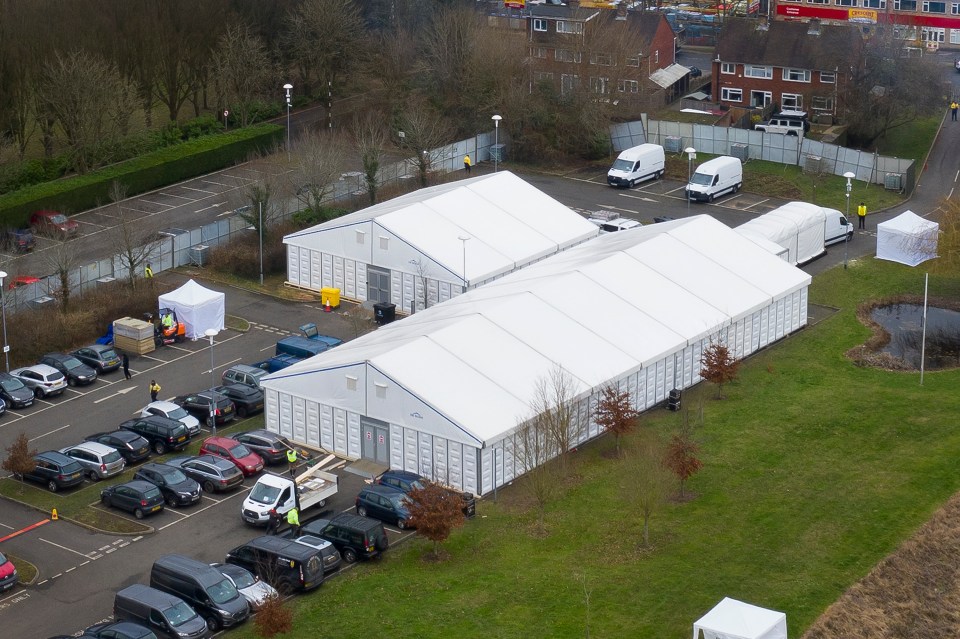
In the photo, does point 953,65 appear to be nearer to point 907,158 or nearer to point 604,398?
point 907,158

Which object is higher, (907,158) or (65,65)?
(65,65)

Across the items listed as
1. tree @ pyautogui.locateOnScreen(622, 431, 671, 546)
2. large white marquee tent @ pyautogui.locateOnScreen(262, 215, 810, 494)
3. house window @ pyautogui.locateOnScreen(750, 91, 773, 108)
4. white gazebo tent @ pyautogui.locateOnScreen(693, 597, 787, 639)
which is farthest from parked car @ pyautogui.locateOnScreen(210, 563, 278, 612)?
house window @ pyautogui.locateOnScreen(750, 91, 773, 108)

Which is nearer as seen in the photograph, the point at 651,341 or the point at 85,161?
the point at 651,341

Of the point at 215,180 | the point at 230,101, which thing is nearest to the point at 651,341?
the point at 215,180

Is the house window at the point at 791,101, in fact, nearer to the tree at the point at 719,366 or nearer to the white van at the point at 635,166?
the white van at the point at 635,166

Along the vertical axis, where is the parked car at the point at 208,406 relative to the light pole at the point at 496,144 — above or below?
below

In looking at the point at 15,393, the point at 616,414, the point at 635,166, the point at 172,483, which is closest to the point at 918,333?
the point at 616,414

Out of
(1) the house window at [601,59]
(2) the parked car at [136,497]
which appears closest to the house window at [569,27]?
(1) the house window at [601,59]

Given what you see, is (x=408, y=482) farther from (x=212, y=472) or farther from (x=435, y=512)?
(x=212, y=472)
